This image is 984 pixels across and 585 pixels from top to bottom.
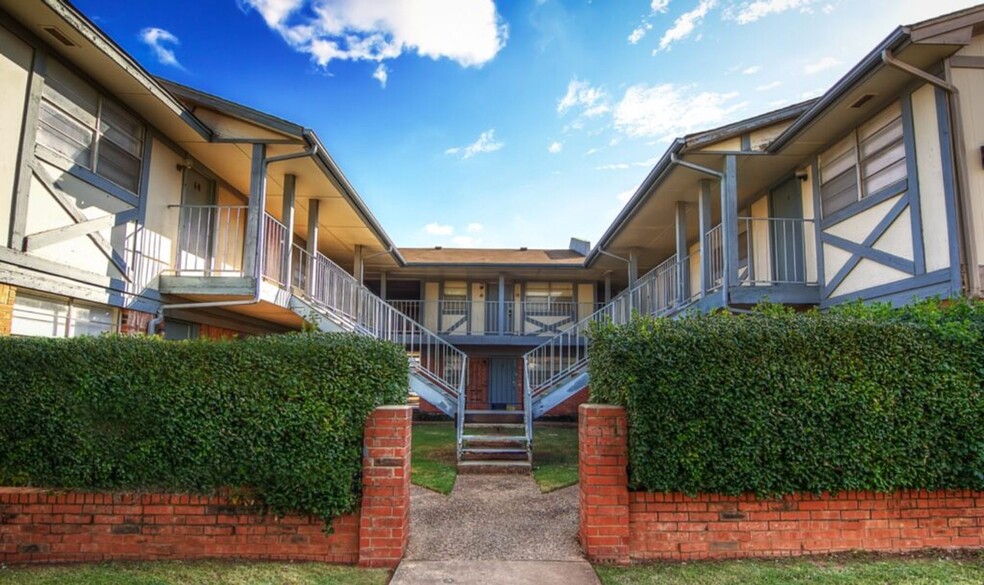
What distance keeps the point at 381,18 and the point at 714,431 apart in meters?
8.48

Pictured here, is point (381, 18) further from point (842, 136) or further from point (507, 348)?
point (507, 348)

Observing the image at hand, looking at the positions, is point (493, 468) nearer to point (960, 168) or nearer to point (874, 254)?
point (874, 254)

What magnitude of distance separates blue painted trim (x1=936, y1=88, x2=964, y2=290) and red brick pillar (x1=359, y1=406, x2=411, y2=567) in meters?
6.11

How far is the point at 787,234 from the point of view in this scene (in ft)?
30.6

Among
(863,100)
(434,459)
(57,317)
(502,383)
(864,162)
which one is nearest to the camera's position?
(57,317)

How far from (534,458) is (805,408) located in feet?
17.8

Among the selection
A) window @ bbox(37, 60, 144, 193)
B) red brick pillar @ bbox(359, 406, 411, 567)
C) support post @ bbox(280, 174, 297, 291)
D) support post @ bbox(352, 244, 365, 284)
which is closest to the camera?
→ red brick pillar @ bbox(359, 406, 411, 567)

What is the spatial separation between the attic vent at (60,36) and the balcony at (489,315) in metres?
12.8

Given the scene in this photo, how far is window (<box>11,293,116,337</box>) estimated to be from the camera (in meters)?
5.41

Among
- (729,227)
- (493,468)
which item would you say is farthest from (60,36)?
(729,227)

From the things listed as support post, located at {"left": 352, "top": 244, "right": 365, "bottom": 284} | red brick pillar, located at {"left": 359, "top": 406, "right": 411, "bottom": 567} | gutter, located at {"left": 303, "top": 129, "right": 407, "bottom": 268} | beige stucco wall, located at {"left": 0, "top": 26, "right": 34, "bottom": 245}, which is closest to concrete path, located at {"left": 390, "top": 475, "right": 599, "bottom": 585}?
red brick pillar, located at {"left": 359, "top": 406, "right": 411, "bottom": 567}

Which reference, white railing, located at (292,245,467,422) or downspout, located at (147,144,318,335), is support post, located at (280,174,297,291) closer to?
white railing, located at (292,245,467,422)

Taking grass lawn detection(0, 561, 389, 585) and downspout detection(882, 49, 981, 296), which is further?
downspout detection(882, 49, 981, 296)

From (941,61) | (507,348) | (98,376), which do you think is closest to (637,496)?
(98,376)
